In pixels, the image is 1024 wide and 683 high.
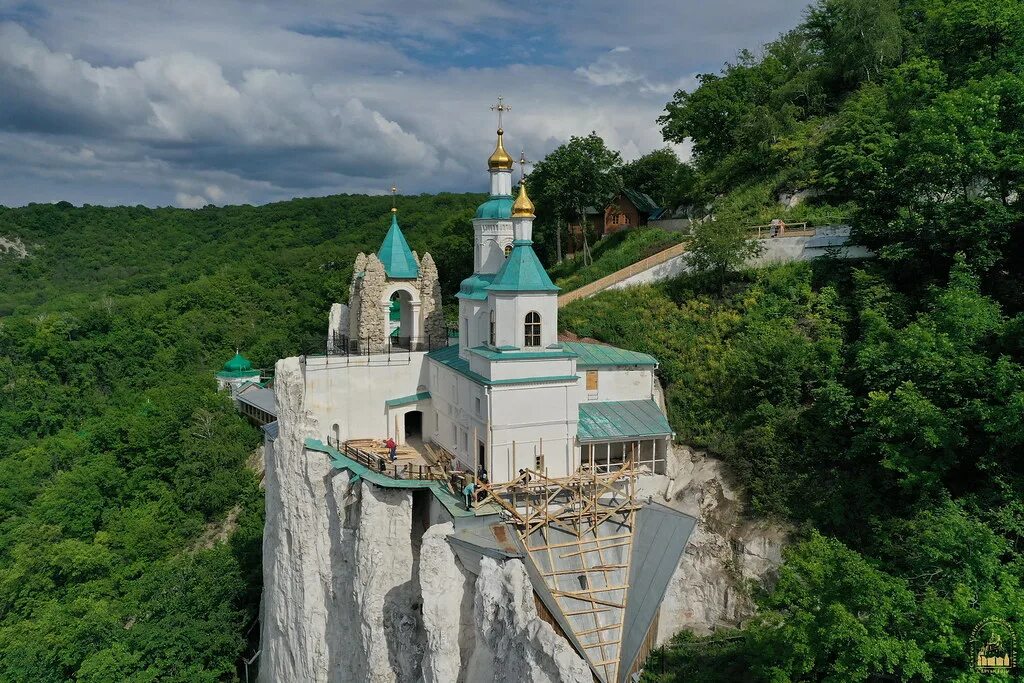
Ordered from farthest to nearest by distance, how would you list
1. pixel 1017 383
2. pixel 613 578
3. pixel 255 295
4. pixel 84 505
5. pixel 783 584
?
pixel 255 295 → pixel 84 505 → pixel 613 578 → pixel 1017 383 → pixel 783 584

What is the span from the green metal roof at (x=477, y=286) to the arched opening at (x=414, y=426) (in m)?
5.63

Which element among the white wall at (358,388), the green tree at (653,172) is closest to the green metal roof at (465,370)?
the white wall at (358,388)

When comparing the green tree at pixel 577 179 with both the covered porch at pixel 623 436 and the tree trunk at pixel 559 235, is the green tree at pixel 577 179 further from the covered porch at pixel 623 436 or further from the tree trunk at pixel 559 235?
the covered porch at pixel 623 436

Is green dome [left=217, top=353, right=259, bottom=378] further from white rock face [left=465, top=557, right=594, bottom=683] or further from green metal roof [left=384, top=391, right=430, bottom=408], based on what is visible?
white rock face [left=465, top=557, right=594, bottom=683]

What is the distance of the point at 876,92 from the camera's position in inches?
1373

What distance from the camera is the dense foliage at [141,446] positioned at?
30578 millimetres

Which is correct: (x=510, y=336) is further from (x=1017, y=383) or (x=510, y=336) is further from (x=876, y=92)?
(x=876, y=92)

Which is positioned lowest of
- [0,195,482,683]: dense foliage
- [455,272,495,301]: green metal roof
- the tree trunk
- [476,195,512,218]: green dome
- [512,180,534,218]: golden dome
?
[0,195,482,683]: dense foliage

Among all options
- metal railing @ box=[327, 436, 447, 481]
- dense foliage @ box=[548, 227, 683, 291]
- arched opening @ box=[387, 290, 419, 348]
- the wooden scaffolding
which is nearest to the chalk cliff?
metal railing @ box=[327, 436, 447, 481]

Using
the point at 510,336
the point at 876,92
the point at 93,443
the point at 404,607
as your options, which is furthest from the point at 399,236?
the point at 93,443

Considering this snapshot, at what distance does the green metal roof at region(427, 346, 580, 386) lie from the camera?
70.5 ft

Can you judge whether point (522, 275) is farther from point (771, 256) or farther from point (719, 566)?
point (771, 256)

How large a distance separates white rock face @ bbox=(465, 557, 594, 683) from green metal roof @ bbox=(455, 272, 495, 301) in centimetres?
959

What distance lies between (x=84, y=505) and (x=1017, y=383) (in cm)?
4406
